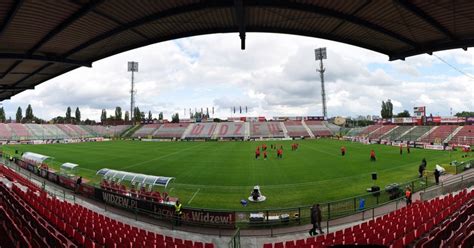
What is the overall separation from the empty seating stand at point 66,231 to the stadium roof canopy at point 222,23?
684 cm

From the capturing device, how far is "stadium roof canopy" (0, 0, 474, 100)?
9406 mm

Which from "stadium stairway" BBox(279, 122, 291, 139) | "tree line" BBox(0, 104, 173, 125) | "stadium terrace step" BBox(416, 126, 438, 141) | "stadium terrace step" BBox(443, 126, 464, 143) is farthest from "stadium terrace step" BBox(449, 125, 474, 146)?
"tree line" BBox(0, 104, 173, 125)

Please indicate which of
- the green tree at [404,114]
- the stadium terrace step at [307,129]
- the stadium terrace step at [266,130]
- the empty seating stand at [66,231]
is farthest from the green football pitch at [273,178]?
the green tree at [404,114]

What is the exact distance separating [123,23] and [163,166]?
21699 millimetres

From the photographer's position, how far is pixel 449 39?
1148 cm

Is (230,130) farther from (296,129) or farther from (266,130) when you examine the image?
(296,129)

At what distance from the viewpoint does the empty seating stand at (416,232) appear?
7.06m

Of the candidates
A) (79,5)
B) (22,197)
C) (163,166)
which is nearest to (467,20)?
(79,5)

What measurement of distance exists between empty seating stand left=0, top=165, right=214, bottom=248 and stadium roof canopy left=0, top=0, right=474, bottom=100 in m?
A: 6.84

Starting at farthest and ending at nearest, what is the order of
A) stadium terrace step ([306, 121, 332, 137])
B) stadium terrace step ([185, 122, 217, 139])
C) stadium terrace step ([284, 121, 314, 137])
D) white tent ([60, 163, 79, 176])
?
stadium terrace step ([185, 122, 217, 139])
stadium terrace step ([284, 121, 314, 137])
stadium terrace step ([306, 121, 332, 137])
white tent ([60, 163, 79, 176])

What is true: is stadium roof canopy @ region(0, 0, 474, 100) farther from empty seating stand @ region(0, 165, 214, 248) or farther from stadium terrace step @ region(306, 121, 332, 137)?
stadium terrace step @ region(306, 121, 332, 137)

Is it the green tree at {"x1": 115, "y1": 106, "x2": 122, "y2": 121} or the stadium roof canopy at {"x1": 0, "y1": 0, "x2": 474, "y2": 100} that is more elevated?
the green tree at {"x1": 115, "y1": 106, "x2": 122, "y2": 121}

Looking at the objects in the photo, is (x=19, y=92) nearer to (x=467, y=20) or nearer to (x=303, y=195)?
(x=303, y=195)

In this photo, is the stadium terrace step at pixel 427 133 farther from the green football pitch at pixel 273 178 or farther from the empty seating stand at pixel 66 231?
the empty seating stand at pixel 66 231
